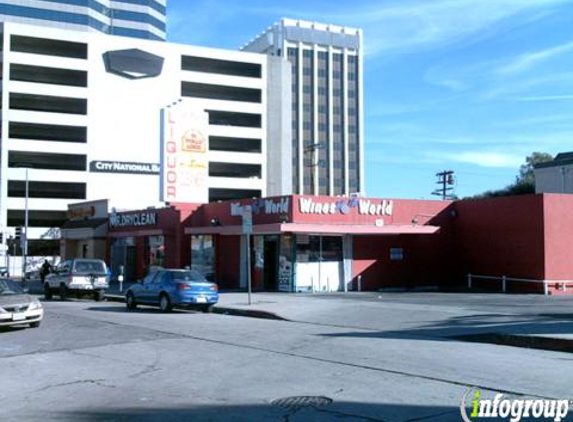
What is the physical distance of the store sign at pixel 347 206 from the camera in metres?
31.0

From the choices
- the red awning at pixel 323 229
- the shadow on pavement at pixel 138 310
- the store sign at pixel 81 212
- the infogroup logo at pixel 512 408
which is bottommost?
the shadow on pavement at pixel 138 310

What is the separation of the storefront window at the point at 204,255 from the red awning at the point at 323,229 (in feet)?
3.65

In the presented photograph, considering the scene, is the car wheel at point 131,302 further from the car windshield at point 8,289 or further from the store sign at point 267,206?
the store sign at point 267,206

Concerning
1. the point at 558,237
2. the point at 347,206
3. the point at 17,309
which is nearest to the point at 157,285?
the point at 17,309

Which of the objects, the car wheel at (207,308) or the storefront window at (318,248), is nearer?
the car wheel at (207,308)

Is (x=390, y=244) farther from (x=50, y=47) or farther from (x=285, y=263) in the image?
(x=50, y=47)

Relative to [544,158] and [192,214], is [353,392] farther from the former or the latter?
[544,158]

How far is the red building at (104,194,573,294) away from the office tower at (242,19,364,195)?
324 ft

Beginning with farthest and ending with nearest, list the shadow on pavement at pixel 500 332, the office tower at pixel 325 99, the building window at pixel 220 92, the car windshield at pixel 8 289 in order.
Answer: the office tower at pixel 325 99
the building window at pixel 220 92
the car windshield at pixel 8 289
the shadow on pavement at pixel 500 332

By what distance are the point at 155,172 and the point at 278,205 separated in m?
49.9

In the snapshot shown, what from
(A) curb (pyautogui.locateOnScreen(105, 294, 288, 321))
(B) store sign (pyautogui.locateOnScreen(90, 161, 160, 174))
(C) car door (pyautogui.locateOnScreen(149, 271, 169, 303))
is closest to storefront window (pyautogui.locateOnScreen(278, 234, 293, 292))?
(A) curb (pyautogui.locateOnScreen(105, 294, 288, 321))

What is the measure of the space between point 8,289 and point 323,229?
14629 millimetres

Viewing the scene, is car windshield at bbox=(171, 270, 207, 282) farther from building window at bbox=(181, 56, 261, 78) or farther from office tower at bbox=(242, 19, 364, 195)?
office tower at bbox=(242, 19, 364, 195)

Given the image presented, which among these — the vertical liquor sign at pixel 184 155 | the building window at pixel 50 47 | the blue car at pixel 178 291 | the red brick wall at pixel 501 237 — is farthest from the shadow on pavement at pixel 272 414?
the building window at pixel 50 47
